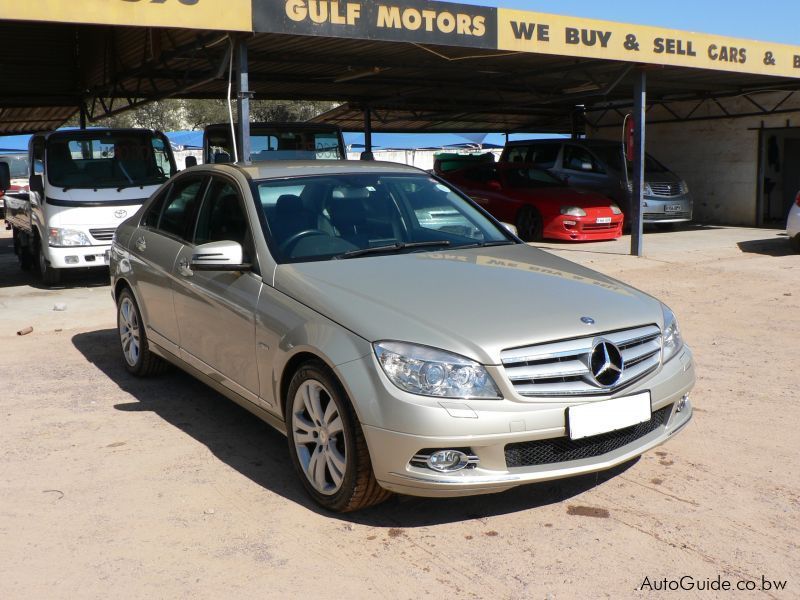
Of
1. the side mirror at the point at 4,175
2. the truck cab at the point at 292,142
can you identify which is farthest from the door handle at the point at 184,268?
the truck cab at the point at 292,142

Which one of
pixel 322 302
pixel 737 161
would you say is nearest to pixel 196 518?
pixel 322 302

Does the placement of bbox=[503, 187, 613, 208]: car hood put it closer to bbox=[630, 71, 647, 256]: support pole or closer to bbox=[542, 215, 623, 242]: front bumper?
bbox=[542, 215, 623, 242]: front bumper

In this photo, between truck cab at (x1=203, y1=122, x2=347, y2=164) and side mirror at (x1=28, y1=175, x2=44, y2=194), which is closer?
side mirror at (x1=28, y1=175, x2=44, y2=194)

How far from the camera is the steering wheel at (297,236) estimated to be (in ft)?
15.2

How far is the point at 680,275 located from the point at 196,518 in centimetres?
908

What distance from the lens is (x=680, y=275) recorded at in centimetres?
→ 1167

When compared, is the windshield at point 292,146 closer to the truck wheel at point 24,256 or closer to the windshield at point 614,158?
the truck wheel at point 24,256

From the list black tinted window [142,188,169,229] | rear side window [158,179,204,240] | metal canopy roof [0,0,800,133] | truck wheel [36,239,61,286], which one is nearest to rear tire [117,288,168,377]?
black tinted window [142,188,169,229]

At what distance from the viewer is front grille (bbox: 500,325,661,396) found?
360cm

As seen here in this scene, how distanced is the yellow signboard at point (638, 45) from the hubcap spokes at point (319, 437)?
27.3 ft

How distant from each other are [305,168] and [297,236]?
29.0 inches

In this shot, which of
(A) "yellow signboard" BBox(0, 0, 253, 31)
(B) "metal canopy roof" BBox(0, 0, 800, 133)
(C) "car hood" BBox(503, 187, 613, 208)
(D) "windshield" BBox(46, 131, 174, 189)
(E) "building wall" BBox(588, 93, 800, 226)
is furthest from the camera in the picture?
(E) "building wall" BBox(588, 93, 800, 226)

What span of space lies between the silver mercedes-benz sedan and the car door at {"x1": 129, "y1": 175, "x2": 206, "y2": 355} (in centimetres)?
4

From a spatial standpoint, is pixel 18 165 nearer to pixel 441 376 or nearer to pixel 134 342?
pixel 134 342
